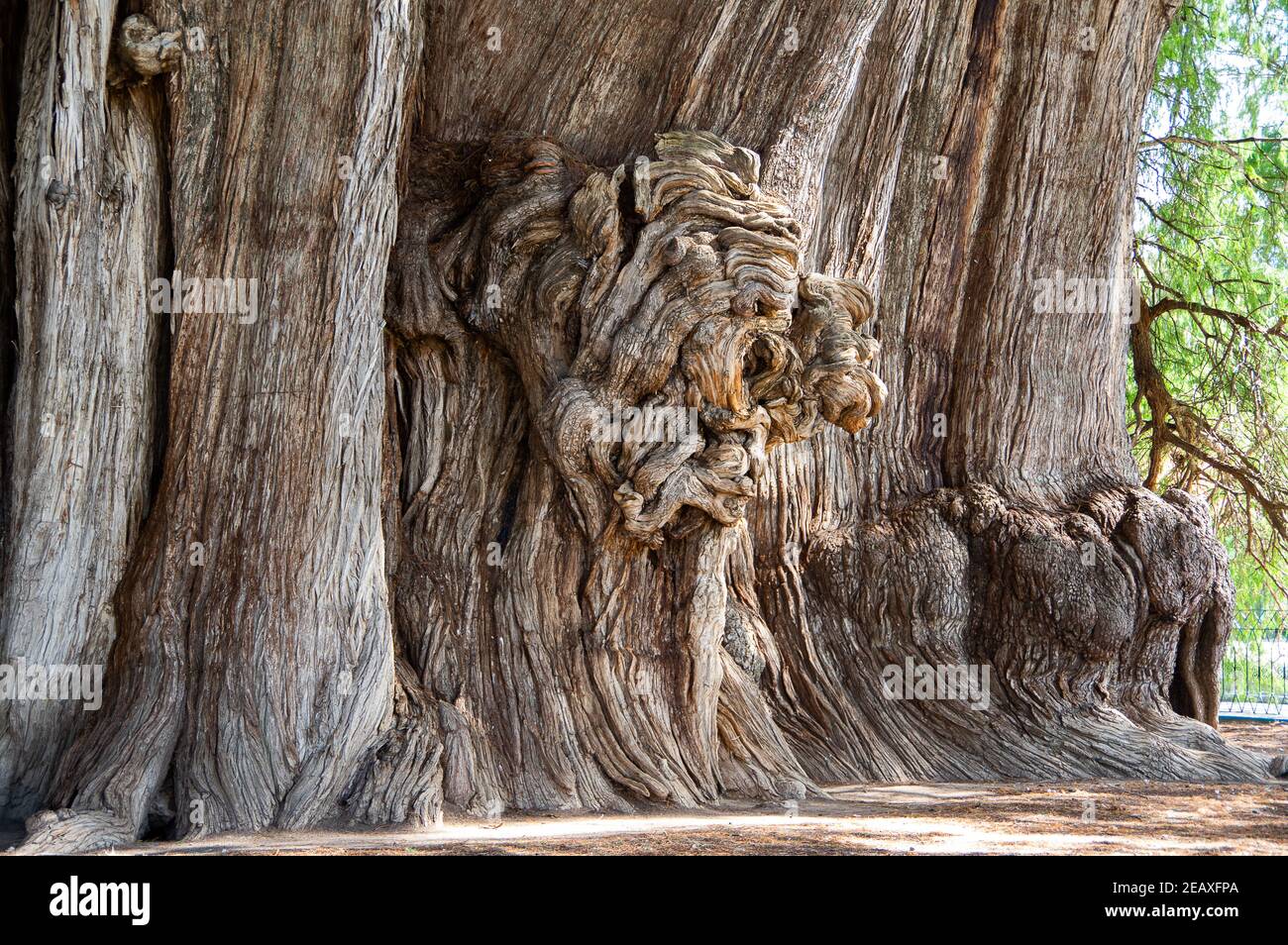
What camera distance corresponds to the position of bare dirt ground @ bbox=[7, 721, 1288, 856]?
457cm

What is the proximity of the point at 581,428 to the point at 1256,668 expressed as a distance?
29.0ft

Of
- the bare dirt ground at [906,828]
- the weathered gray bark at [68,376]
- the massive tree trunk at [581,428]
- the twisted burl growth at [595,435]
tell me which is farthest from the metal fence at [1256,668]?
the weathered gray bark at [68,376]

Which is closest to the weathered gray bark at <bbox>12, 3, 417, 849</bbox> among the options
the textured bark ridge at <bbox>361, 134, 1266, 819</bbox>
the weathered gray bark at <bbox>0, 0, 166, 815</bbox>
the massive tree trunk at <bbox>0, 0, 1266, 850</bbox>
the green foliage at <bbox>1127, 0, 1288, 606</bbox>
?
the massive tree trunk at <bbox>0, 0, 1266, 850</bbox>

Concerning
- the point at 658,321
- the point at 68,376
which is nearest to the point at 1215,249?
the point at 658,321

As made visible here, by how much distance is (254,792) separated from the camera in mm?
5000

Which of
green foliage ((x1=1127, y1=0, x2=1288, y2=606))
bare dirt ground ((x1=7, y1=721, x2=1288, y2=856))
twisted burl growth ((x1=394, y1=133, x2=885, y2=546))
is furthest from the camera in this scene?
green foliage ((x1=1127, y1=0, x2=1288, y2=606))

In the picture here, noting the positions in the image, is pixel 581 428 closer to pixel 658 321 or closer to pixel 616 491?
pixel 616 491

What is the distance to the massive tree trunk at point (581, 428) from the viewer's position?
5262mm

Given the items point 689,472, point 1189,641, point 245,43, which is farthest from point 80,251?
point 1189,641

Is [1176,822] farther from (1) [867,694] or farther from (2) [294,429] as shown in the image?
(2) [294,429]

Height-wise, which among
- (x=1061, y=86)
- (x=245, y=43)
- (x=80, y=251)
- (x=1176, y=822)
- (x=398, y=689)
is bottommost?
(x=1176, y=822)

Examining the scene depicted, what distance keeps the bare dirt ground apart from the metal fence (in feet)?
16.4

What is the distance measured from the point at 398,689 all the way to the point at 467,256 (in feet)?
6.23

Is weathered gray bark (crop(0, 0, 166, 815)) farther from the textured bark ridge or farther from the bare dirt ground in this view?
the textured bark ridge
